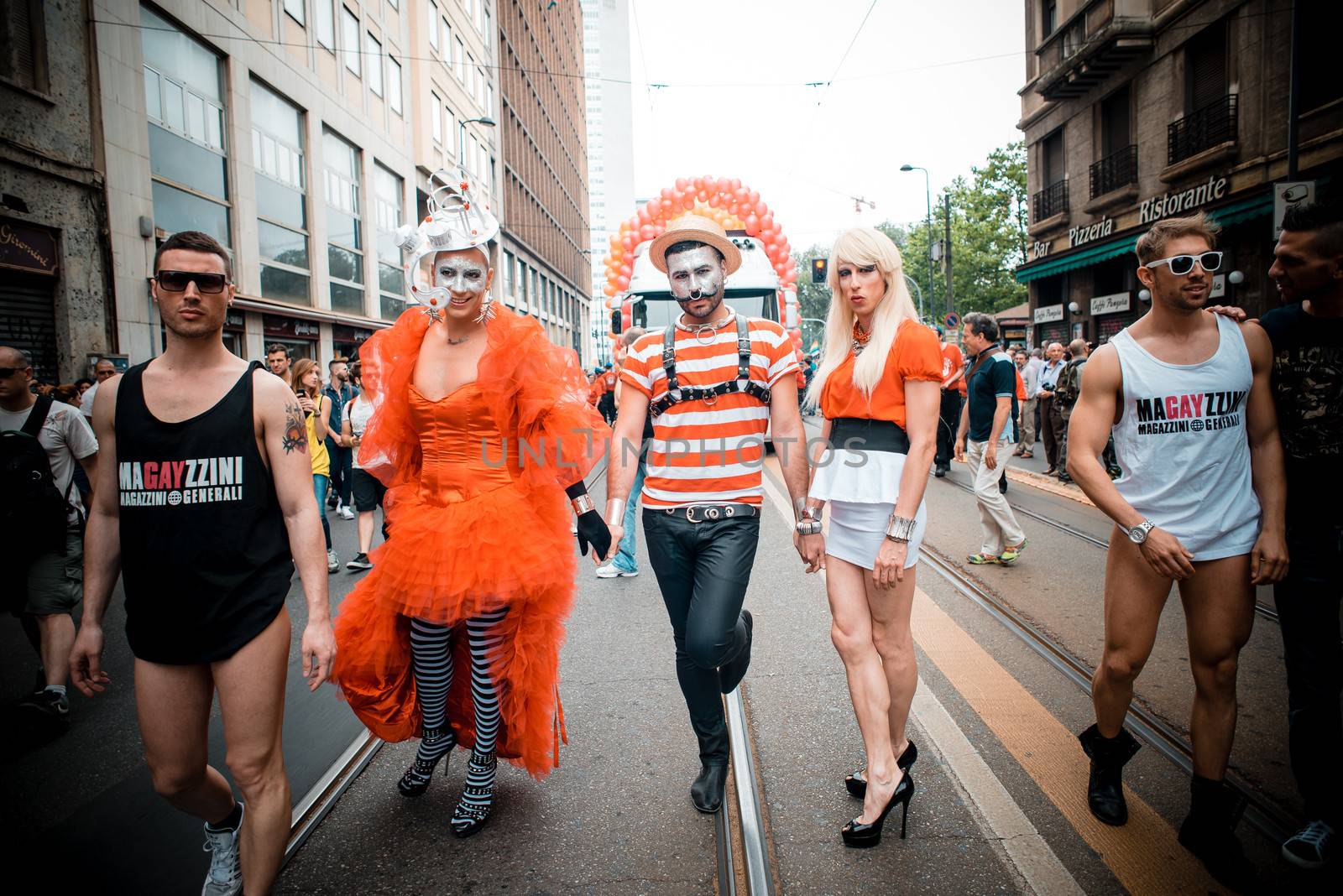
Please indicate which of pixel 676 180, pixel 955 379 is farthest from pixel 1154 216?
pixel 676 180

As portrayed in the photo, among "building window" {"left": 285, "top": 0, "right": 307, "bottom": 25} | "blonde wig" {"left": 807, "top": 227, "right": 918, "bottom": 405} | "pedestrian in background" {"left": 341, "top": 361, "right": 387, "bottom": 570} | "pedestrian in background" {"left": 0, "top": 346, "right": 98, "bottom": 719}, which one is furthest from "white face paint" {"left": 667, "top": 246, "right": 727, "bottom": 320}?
"building window" {"left": 285, "top": 0, "right": 307, "bottom": 25}

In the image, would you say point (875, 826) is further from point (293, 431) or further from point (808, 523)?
point (293, 431)

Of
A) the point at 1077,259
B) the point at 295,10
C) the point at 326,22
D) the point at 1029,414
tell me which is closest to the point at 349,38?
the point at 326,22

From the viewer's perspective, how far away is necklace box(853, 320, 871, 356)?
301 centimetres

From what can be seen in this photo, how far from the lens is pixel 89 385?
32.5 feet

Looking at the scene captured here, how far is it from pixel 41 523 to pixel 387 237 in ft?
73.4

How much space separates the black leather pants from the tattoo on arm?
3.97 ft

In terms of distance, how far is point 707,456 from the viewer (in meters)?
2.95

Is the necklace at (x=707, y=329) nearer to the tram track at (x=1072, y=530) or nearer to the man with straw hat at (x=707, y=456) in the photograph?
the man with straw hat at (x=707, y=456)

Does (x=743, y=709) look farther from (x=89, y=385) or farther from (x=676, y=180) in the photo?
(x=89, y=385)

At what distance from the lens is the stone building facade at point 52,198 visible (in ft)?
34.8

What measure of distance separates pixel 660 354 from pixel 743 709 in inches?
73.2

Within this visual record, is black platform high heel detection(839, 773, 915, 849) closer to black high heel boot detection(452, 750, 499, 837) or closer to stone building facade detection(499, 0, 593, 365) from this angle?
black high heel boot detection(452, 750, 499, 837)

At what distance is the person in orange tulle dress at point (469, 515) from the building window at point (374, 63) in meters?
23.6
